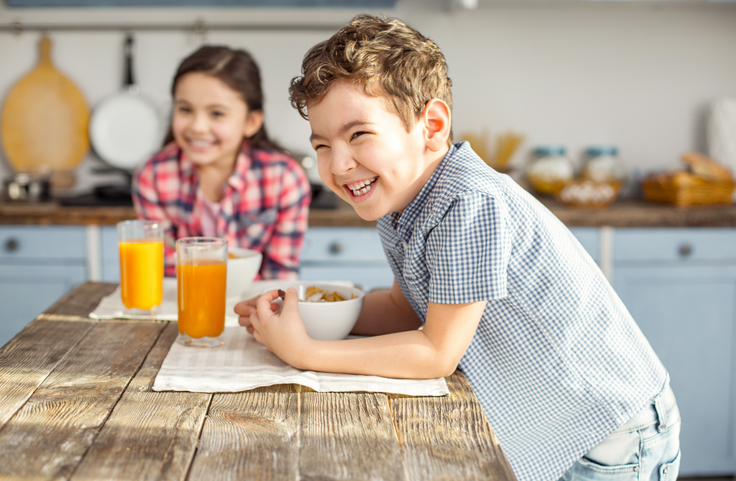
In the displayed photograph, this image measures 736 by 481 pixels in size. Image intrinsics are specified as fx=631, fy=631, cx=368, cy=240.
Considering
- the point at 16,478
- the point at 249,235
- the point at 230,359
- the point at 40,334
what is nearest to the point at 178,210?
the point at 249,235

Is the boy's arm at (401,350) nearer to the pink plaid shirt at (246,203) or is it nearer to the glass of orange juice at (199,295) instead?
the glass of orange juice at (199,295)

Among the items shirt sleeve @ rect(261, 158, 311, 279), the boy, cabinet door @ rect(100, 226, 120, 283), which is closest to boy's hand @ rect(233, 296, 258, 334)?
the boy

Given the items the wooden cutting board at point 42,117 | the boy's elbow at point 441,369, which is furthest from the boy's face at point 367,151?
the wooden cutting board at point 42,117

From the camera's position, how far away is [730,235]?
6.95ft

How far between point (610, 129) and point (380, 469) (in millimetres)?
2462

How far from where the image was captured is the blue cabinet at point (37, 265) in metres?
2.11

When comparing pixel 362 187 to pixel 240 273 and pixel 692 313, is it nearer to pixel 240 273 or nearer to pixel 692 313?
pixel 240 273

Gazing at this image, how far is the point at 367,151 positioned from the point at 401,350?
0.26m

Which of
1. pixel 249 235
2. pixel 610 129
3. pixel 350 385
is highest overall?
pixel 610 129

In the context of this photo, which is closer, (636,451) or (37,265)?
(636,451)

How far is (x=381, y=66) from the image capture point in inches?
32.2

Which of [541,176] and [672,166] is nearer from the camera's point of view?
[541,176]

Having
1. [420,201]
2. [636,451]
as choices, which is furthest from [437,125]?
[636,451]

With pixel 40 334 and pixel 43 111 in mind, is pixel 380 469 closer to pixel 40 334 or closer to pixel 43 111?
pixel 40 334
